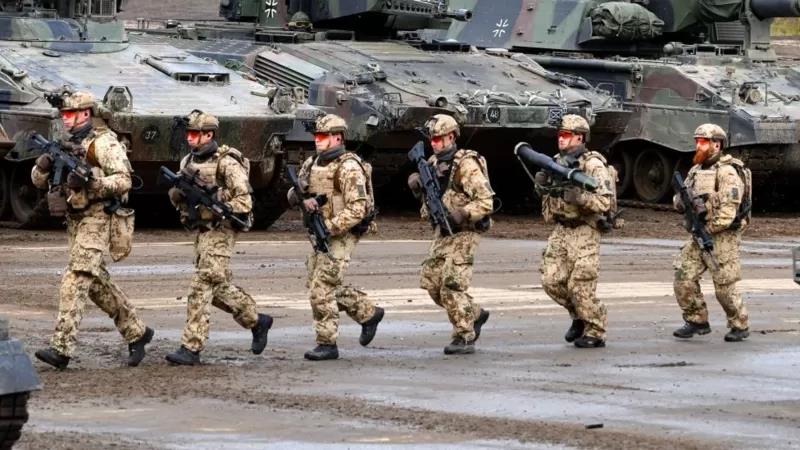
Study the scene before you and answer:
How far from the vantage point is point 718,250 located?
45.6ft

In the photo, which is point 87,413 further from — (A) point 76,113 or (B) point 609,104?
(B) point 609,104

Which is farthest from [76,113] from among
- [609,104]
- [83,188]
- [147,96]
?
[609,104]

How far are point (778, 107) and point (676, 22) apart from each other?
8.49ft

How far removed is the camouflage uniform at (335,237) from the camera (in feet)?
41.0

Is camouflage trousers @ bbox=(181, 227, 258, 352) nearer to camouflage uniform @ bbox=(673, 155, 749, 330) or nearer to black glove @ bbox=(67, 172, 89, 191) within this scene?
black glove @ bbox=(67, 172, 89, 191)

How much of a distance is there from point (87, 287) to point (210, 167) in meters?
1.14

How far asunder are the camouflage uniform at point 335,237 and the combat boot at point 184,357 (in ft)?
2.60

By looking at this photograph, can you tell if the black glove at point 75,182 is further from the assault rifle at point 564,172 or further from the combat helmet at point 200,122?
the assault rifle at point 564,172

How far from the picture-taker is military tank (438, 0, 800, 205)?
A: 81.8 feet

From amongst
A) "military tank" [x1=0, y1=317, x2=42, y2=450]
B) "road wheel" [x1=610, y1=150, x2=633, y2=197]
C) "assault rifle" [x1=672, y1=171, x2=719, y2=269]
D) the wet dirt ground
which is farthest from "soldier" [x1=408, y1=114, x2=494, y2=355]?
"road wheel" [x1=610, y1=150, x2=633, y2=197]

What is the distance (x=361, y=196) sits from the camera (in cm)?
1260

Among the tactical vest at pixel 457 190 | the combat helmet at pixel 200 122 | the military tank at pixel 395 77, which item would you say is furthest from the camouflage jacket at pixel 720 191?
the military tank at pixel 395 77

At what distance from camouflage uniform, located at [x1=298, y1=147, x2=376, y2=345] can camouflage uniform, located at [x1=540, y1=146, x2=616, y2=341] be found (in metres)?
1.38

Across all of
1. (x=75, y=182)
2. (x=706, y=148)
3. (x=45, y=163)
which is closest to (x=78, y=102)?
(x=45, y=163)
